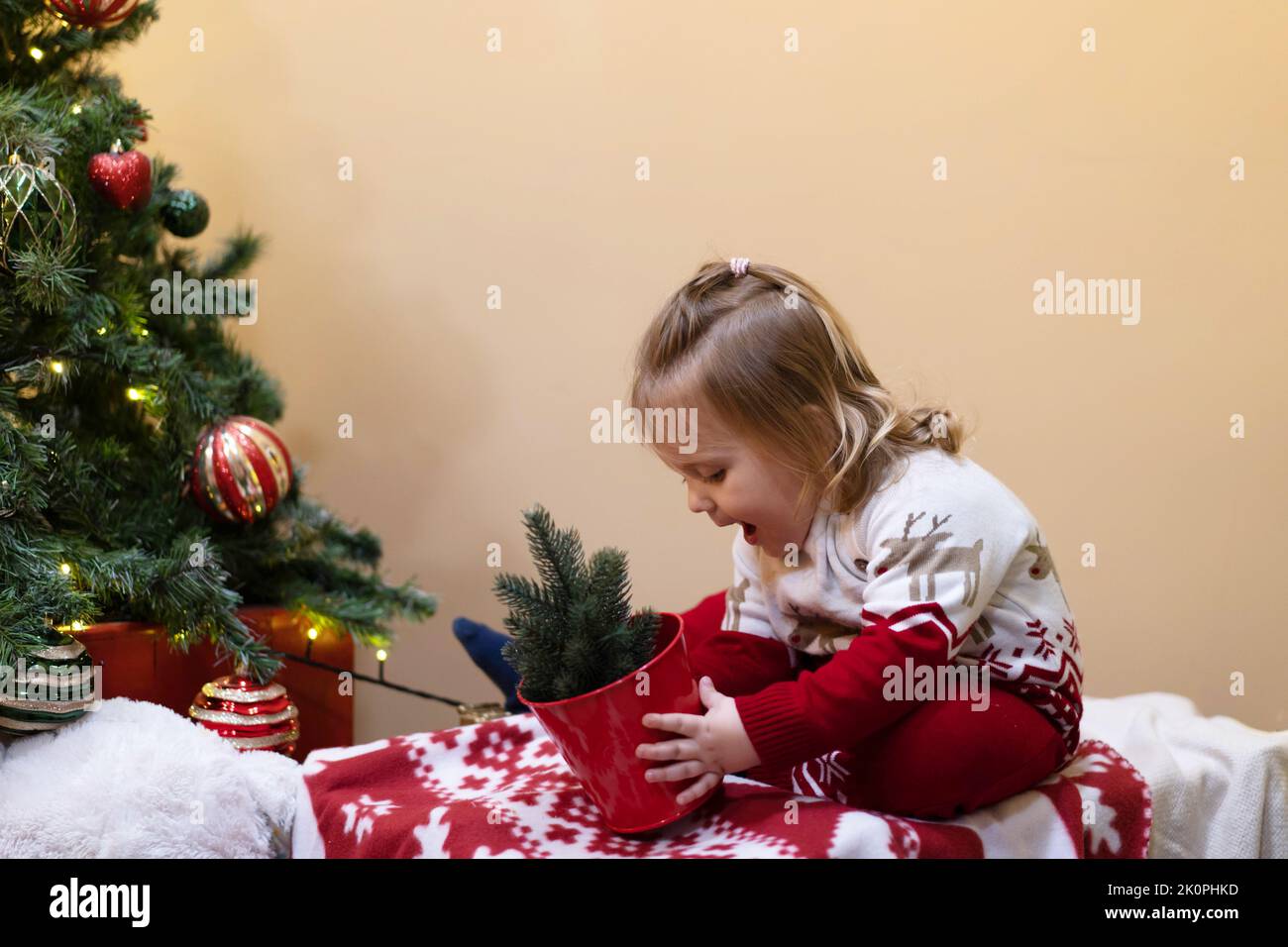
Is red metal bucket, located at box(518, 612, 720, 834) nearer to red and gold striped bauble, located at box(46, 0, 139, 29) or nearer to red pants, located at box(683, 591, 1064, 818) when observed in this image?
red pants, located at box(683, 591, 1064, 818)

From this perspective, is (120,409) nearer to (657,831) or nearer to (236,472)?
(236,472)

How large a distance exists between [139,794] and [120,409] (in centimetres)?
59

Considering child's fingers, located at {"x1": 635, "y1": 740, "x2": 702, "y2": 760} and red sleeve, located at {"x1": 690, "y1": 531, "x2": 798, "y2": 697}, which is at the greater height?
red sleeve, located at {"x1": 690, "y1": 531, "x2": 798, "y2": 697}

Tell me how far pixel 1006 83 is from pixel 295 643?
1.19m

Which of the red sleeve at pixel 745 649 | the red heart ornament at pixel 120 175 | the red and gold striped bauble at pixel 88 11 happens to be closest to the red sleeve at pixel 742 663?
the red sleeve at pixel 745 649

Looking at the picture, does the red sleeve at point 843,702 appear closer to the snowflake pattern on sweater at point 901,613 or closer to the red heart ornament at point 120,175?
the snowflake pattern on sweater at point 901,613

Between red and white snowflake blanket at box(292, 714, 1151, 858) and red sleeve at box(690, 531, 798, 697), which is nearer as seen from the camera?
red and white snowflake blanket at box(292, 714, 1151, 858)

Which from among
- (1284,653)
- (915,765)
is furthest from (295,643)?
(1284,653)

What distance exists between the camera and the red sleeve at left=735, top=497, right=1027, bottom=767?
91 centimetres

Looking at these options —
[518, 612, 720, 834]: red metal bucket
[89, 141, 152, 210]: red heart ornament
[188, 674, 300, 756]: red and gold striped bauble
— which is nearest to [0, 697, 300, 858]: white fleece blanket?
[188, 674, 300, 756]: red and gold striped bauble

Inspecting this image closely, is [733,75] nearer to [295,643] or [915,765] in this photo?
[295,643]

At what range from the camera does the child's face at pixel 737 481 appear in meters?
1.00

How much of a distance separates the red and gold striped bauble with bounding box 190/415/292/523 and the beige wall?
0.41 metres

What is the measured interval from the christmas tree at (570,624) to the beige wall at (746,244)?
86 cm
